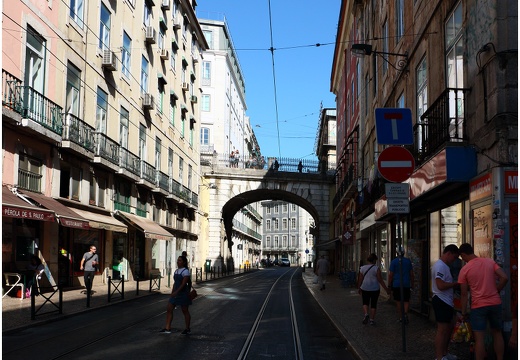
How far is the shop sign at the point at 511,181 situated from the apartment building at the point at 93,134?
38.7 feet

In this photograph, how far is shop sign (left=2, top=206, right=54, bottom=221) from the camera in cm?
1491

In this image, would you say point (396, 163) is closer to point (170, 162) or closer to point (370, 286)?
point (370, 286)

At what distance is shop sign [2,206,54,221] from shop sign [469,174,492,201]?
11.0m

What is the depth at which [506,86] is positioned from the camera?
338 inches

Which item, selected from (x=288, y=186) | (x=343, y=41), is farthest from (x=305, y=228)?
(x=343, y=41)

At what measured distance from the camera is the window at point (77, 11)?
→ 2209cm

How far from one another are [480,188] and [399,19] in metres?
10.4

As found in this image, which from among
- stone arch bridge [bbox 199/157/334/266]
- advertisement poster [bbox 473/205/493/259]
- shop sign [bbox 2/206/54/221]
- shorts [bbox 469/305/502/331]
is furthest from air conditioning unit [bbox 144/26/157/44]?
shorts [bbox 469/305/502/331]

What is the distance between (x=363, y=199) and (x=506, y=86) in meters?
16.3

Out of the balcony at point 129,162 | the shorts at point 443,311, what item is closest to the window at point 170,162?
the balcony at point 129,162

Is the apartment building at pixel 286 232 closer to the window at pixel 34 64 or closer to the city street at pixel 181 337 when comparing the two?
the window at pixel 34 64

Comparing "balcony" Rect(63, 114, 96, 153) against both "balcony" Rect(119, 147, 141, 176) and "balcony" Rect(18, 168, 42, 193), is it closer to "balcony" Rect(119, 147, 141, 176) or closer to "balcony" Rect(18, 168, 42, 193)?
"balcony" Rect(18, 168, 42, 193)

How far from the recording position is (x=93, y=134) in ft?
77.7

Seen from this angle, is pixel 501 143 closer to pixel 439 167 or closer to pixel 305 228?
pixel 439 167
